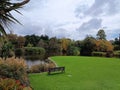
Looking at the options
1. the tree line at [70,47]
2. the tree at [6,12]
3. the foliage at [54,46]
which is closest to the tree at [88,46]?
the tree line at [70,47]

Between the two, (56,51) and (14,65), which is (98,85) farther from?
(56,51)

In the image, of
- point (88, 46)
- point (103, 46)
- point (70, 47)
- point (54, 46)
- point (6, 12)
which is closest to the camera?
point (6, 12)

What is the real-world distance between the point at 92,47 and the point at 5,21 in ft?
225

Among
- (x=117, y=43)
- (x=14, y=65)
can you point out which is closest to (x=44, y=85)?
(x=14, y=65)

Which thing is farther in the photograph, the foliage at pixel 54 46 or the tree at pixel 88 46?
the foliage at pixel 54 46

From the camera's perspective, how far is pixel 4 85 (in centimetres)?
970

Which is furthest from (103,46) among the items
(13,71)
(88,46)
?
(13,71)

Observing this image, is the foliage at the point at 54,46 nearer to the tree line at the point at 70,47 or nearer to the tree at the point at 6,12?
the tree line at the point at 70,47

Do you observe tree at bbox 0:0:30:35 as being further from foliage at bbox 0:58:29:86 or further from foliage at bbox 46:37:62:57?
foliage at bbox 46:37:62:57

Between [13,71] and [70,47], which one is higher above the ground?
[70,47]

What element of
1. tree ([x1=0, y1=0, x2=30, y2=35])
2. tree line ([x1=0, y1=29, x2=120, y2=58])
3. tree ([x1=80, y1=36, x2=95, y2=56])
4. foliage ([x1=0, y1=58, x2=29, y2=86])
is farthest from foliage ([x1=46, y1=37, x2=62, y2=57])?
tree ([x1=0, y1=0, x2=30, y2=35])

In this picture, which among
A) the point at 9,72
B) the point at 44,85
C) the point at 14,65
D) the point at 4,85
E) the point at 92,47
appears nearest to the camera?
the point at 4,85

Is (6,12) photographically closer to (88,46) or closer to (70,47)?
(88,46)

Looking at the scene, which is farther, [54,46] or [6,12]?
[54,46]
